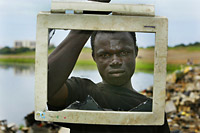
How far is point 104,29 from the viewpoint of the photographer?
0.91 m

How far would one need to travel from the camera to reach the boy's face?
3.20 feet

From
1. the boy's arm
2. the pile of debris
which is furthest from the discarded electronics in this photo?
the pile of debris

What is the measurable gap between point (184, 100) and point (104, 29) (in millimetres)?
3148

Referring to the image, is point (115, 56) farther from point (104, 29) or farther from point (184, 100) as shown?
point (184, 100)

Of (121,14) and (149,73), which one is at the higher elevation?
(121,14)

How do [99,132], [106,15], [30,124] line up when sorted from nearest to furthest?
[106,15] → [99,132] → [30,124]

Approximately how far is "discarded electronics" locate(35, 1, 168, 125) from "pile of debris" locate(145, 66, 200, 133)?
2.29m

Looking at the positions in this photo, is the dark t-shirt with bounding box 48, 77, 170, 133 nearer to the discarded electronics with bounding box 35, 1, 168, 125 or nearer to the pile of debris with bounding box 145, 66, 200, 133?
the discarded electronics with bounding box 35, 1, 168, 125

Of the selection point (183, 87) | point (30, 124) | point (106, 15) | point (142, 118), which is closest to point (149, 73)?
point (142, 118)

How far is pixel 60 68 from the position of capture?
935 millimetres

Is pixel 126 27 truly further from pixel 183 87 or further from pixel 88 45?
pixel 183 87

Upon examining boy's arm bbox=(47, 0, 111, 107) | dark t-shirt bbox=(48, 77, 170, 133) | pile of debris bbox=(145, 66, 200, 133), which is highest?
boy's arm bbox=(47, 0, 111, 107)

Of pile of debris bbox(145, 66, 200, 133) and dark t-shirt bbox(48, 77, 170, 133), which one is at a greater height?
dark t-shirt bbox(48, 77, 170, 133)

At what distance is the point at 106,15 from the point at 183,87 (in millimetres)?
3622
